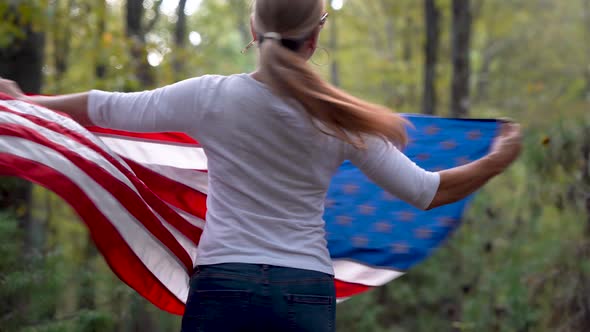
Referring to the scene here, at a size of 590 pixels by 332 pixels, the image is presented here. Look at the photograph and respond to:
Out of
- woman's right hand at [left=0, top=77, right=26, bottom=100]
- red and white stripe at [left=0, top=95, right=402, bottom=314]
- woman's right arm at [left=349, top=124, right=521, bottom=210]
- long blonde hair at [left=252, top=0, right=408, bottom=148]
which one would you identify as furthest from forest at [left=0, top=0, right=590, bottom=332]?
woman's right hand at [left=0, top=77, right=26, bottom=100]

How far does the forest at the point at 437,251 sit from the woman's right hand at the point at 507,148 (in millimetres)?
718

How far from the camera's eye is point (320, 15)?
245 cm

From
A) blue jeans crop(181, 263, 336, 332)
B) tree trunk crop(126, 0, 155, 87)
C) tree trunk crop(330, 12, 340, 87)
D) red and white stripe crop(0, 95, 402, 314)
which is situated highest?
tree trunk crop(330, 12, 340, 87)

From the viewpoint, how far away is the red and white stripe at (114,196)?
2.81m

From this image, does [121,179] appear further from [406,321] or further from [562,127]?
[406,321]

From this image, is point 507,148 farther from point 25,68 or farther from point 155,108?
point 25,68

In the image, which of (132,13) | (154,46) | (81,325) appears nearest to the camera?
(81,325)

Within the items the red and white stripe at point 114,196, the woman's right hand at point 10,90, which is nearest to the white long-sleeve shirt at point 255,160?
the red and white stripe at point 114,196

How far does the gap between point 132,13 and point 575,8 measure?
1859 centimetres

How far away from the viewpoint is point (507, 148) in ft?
9.47

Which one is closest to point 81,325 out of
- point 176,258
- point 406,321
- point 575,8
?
point 176,258

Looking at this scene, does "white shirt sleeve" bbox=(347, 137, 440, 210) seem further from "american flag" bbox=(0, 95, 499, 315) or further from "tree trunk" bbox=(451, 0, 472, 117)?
"tree trunk" bbox=(451, 0, 472, 117)

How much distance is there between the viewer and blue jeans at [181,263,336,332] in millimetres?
2330

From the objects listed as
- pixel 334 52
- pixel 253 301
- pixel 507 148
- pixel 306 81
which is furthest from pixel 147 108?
pixel 334 52
